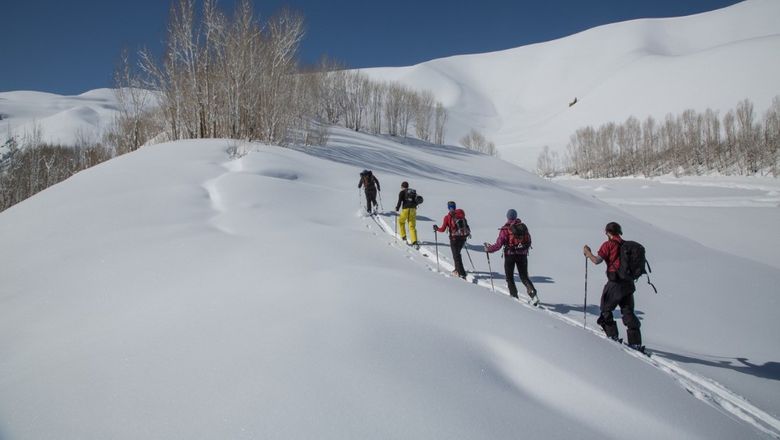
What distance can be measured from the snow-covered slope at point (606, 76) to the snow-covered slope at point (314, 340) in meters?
79.8

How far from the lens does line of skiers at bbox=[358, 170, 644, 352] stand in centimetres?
450

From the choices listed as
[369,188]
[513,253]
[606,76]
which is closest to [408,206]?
[369,188]

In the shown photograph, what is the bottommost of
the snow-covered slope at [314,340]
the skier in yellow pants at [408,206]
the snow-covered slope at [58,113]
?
the snow-covered slope at [314,340]

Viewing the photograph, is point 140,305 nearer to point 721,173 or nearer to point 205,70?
point 205,70

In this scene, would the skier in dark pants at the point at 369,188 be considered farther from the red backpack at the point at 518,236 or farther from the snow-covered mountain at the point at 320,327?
the red backpack at the point at 518,236

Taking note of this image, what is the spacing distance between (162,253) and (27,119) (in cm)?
12429

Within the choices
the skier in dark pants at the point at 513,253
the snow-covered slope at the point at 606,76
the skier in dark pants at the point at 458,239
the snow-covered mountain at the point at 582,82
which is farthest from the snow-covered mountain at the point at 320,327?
the snow-covered slope at the point at 606,76

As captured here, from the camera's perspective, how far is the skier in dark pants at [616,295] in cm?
450

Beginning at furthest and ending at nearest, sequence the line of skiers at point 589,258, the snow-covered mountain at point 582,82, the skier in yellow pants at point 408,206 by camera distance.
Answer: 1. the snow-covered mountain at point 582,82
2. the skier in yellow pants at point 408,206
3. the line of skiers at point 589,258

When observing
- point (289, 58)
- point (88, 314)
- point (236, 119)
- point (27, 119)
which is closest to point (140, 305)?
point (88, 314)

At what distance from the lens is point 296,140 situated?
63.9 ft

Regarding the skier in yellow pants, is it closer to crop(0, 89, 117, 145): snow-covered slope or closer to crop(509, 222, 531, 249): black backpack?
crop(509, 222, 531, 249): black backpack

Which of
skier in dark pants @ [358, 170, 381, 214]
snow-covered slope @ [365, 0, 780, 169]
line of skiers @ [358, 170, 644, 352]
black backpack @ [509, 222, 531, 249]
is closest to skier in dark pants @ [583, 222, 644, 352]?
line of skiers @ [358, 170, 644, 352]

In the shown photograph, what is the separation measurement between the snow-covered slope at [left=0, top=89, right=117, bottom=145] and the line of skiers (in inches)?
2682
